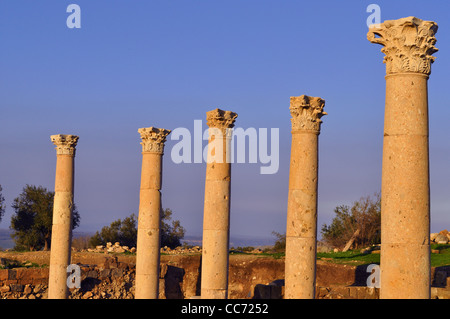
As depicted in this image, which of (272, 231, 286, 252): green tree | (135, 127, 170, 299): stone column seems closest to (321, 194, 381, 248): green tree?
(272, 231, 286, 252): green tree

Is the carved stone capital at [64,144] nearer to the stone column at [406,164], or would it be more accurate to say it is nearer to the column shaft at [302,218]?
the column shaft at [302,218]

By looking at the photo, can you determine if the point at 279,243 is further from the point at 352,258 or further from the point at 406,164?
the point at 406,164

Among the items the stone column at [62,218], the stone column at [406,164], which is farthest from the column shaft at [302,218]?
the stone column at [62,218]

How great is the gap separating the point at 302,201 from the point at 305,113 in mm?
2454

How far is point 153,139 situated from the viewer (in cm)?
2802

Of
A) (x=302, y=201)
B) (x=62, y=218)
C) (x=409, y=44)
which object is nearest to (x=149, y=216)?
(x=62, y=218)

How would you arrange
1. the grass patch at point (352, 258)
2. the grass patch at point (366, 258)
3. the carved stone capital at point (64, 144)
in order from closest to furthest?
the carved stone capital at point (64, 144) → the grass patch at point (366, 258) → the grass patch at point (352, 258)

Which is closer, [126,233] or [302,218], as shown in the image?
[302,218]

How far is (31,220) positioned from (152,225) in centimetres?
3275

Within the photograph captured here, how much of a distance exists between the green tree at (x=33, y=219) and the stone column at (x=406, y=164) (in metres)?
46.5

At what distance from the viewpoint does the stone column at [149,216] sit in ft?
89.5

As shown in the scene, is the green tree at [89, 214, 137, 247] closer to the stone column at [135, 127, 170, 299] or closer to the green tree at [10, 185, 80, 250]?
the green tree at [10, 185, 80, 250]

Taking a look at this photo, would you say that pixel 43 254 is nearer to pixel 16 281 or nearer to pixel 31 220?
pixel 16 281

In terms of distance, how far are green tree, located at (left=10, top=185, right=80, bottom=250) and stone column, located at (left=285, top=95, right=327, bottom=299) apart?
132ft
